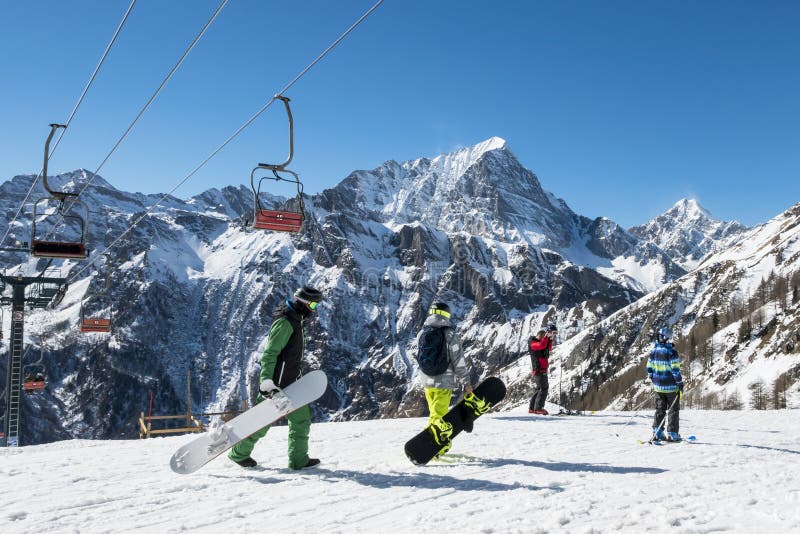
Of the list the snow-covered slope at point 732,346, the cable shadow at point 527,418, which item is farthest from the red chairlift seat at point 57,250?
the snow-covered slope at point 732,346

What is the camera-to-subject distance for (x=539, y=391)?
59.7 ft

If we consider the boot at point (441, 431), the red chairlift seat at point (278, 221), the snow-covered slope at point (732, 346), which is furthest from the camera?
the snow-covered slope at point (732, 346)

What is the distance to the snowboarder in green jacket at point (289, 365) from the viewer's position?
858 cm

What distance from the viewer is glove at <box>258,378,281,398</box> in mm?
8383

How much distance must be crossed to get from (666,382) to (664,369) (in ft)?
0.83

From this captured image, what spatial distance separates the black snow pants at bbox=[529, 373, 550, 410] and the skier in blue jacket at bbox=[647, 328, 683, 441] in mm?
5324

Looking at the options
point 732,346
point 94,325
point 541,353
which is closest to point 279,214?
point 541,353

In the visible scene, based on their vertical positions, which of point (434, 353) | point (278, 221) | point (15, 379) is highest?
point (278, 221)

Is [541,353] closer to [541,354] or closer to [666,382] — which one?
[541,354]

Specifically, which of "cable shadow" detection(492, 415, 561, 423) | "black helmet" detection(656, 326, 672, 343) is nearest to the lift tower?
"cable shadow" detection(492, 415, 561, 423)

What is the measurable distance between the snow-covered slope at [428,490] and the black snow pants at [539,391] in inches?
216

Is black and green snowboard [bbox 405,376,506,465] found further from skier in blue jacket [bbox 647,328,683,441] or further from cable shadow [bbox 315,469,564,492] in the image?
skier in blue jacket [bbox 647,328,683,441]

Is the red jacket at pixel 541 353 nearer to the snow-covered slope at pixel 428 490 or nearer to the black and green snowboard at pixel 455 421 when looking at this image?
the snow-covered slope at pixel 428 490

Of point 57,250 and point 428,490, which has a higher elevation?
point 57,250
